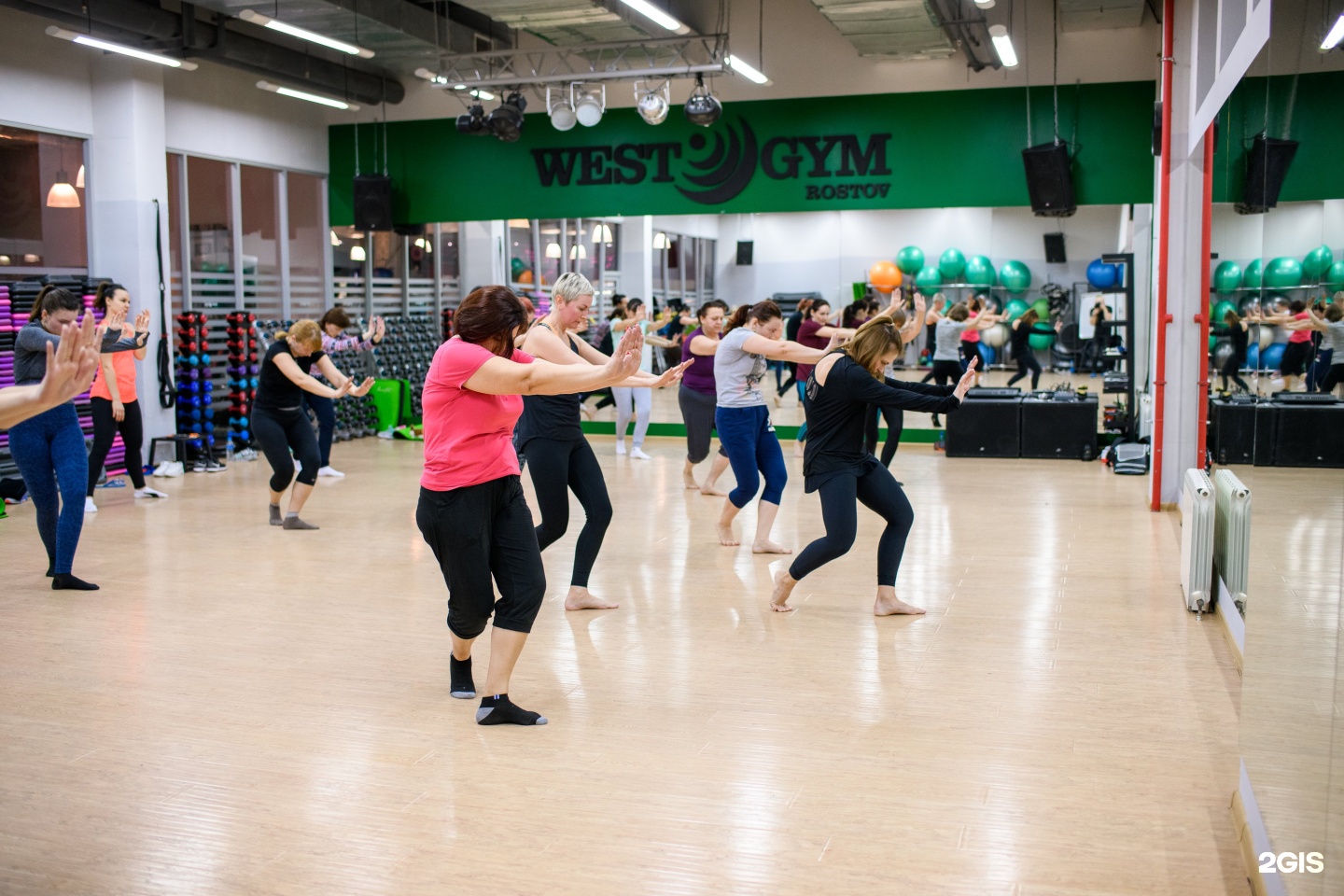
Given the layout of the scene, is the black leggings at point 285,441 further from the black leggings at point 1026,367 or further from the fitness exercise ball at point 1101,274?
the fitness exercise ball at point 1101,274

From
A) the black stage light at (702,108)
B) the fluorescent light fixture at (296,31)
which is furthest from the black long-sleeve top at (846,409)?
the black stage light at (702,108)

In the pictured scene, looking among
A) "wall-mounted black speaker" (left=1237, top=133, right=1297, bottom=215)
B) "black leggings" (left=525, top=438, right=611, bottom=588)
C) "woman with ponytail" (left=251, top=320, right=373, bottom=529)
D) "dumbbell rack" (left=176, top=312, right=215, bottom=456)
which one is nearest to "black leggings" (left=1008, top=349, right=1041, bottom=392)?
"woman with ponytail" (left=251, top=320, right=373, bottom=529)

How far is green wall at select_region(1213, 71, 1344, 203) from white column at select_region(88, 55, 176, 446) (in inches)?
395

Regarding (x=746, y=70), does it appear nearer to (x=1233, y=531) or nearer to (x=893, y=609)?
(x=893, y=609)

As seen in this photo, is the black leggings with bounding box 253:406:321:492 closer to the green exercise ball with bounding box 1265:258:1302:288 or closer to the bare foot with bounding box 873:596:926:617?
the bare foot with bounding box 873:596:926:617

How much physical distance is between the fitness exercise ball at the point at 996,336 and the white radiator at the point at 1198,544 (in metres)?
8.31

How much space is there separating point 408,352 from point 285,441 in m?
7.41

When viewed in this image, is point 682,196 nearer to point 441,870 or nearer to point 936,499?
point 936,499

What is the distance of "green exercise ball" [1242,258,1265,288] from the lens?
4.56 m

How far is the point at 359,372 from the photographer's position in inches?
578

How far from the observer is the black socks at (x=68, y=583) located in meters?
6.60

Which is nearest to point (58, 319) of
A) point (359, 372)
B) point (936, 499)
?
point (936, 499)

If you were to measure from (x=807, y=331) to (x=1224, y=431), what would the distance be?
4550mm

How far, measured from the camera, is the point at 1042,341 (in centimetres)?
1416
